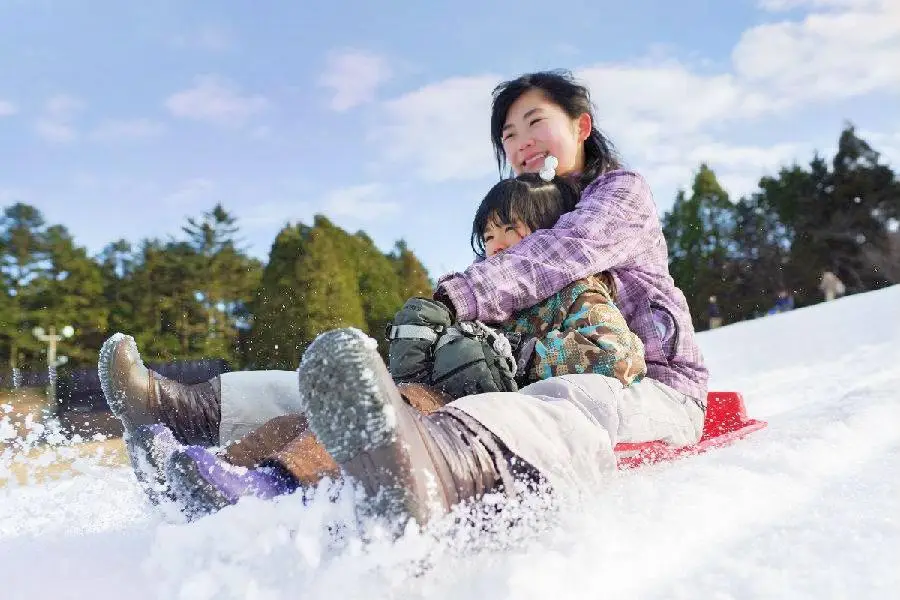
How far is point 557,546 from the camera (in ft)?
3.53

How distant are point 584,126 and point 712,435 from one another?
39.2 inches

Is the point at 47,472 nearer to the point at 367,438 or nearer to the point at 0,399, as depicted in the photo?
the point at 367,438

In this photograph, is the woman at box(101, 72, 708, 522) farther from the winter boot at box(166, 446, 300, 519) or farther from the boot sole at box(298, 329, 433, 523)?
the winter boot at box(166, 446, 300, 519)

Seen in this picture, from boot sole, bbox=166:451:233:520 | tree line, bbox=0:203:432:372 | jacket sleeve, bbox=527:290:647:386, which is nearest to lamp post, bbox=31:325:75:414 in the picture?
tree line, bbox=0:203:432:372

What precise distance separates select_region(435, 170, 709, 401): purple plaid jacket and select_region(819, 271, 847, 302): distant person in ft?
60.3

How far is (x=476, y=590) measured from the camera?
96cm

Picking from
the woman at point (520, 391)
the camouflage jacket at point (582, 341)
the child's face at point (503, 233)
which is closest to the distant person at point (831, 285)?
the woman at point (520, 391)

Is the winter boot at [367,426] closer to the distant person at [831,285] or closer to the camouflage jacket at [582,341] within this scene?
the camouflage jacket at [582,341]

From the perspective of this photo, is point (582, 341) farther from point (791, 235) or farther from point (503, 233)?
point (791, 235)

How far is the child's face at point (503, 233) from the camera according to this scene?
187 cm

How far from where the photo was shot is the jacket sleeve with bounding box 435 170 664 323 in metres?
1.61

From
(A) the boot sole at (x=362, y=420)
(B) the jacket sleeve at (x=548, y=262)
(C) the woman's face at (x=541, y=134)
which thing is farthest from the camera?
(C) the woman's face at (x=541, y=134)

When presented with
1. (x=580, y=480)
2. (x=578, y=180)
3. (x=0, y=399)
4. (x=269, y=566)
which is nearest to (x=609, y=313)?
(x=580, y=480)

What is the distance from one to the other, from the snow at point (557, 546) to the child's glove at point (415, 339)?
43cm
